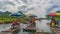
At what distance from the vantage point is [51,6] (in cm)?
247

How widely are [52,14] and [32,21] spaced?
0.33 meters

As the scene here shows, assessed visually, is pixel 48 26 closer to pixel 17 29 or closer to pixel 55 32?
pixel 55 32

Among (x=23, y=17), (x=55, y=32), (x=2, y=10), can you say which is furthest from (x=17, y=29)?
(x=55, y=32)

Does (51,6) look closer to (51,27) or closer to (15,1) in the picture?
(51,27)

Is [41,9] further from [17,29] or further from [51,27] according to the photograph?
[17,29]

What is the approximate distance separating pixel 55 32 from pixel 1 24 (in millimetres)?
858

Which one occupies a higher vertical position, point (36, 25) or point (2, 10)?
point (2, 10)

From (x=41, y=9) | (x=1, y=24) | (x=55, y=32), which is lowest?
(x=55, y=32)

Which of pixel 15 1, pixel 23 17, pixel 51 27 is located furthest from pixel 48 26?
pixel 15 1

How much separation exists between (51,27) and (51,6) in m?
0.33

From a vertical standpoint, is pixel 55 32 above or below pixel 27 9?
below

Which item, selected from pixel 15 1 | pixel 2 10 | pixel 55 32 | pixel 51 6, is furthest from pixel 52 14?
pixel 2 10

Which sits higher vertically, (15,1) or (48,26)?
(15,1)

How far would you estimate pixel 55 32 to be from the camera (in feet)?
7.82
